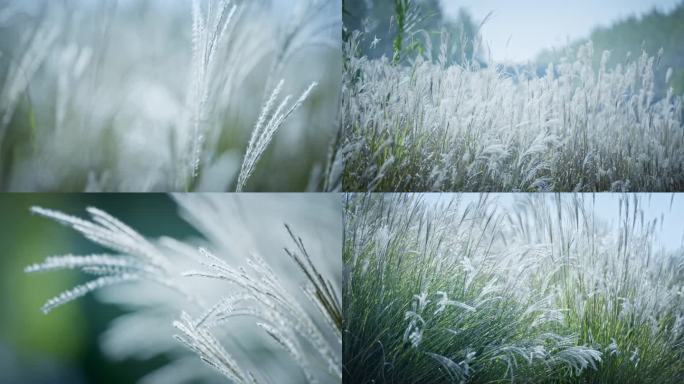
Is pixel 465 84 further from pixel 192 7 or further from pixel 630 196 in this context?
pixel 192 7

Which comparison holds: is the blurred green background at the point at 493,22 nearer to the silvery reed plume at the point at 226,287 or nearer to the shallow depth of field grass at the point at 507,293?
the shallow depth of field grass at the point at 507,293

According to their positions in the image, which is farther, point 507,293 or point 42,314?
point 507,293

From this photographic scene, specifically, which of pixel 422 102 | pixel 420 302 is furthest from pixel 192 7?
pixel 420 302

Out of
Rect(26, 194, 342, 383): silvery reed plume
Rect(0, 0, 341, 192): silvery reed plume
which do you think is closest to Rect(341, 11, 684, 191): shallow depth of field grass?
Rect(0, 0, 341, 192): silvery reed plume

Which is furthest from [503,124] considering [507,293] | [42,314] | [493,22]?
[42,314]

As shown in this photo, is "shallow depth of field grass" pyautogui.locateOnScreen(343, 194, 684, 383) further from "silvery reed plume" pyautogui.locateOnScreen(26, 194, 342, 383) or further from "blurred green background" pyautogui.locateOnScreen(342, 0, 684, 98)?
"blurred green background" pyautogui.locateOnScreen(342, 0, 684, 98)

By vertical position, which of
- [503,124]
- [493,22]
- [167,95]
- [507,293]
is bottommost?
[507,293]

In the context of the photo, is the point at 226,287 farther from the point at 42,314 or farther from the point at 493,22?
the point at 493,22
